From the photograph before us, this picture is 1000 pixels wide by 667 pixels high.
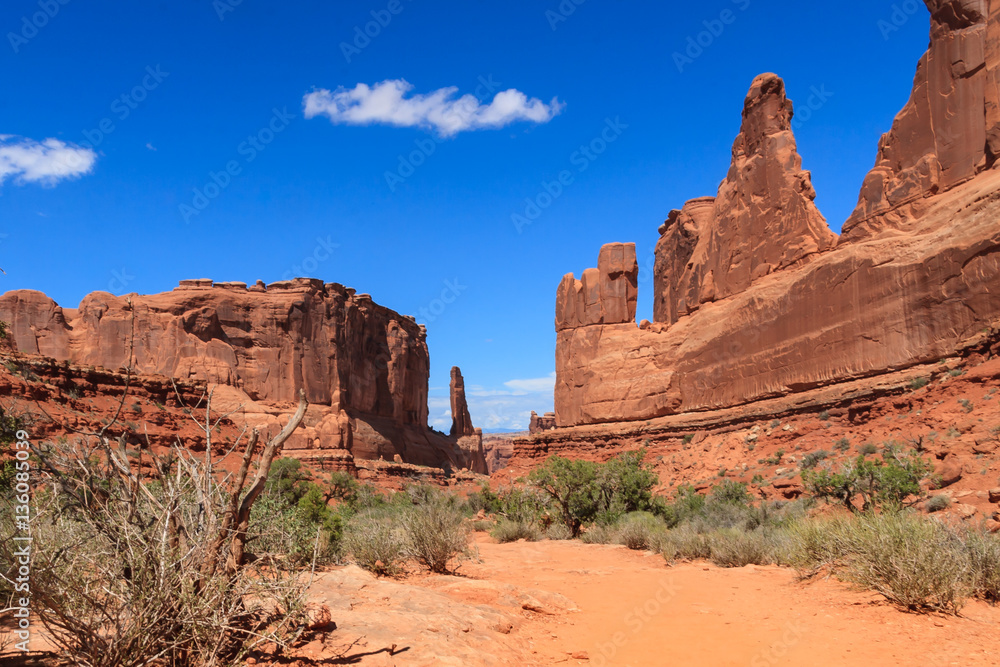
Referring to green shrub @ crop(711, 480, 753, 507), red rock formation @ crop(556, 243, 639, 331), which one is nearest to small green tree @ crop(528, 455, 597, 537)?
green shrub @ crop(711, 480, 753, 507)

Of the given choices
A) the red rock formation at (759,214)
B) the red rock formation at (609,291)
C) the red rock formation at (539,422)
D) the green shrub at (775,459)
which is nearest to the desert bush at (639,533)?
the green shrub at (775,459)

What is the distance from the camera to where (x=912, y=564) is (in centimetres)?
699

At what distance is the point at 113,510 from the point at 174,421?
26.2 metres

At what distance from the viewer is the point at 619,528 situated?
16.4 m

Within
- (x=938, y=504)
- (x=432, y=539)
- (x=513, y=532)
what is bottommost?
(x=513, y=532)

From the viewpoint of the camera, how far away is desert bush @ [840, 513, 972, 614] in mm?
6844

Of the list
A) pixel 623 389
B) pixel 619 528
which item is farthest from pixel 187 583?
pixel 623 389

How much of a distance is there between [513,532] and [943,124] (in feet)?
74.9

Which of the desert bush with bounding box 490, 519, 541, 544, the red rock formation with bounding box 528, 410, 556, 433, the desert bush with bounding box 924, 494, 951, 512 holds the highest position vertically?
the red rock formation with bounding box 528, 410, 556, 433

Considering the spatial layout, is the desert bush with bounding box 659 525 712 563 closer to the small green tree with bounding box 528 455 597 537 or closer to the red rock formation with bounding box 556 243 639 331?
the small green tree with bounding box 528 455 597 537

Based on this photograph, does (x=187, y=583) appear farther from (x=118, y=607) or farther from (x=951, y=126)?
(x=951, y=126)

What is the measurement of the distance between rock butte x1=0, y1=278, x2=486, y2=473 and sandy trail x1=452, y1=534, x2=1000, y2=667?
41.3m

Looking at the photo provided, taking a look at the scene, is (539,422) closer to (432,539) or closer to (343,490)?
(343,490)

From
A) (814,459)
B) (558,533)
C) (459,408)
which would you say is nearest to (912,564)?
(558,533)
